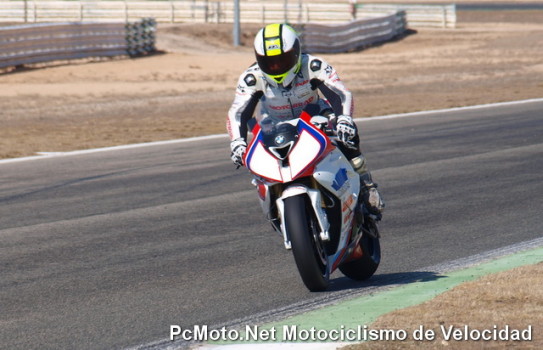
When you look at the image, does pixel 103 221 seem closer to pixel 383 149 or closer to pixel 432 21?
pixel 383 149

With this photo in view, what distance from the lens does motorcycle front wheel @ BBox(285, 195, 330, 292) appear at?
632cm

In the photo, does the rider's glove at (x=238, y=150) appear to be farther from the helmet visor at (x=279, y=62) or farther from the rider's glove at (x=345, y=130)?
the rider's glove at (x=345, y=130)

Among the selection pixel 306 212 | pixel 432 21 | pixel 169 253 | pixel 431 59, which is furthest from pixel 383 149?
pixel 432 21

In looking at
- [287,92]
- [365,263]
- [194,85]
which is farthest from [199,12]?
[365,263]

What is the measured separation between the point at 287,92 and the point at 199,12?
48.6 metres

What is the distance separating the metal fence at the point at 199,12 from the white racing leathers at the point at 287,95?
45817mm

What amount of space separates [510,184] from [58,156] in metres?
7.51

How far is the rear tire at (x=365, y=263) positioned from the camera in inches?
284

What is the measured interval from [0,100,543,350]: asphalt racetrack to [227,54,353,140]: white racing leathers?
3.90ft

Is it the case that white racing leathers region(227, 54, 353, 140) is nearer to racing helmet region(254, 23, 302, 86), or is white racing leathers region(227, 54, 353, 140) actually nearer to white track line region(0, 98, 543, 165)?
racing helmet region(254, 23, 302, 86)

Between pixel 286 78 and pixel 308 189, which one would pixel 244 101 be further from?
pixel 308 189

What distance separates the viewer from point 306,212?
649cm

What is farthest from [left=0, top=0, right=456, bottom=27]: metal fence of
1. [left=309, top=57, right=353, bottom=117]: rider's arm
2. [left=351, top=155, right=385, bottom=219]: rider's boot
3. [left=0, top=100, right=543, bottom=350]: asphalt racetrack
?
[left=351, top=155, right=385, bottom=219]: rider's boot

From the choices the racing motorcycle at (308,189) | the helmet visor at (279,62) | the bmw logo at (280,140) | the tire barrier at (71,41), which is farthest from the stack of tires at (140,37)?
the bmw logo at (280,140)
